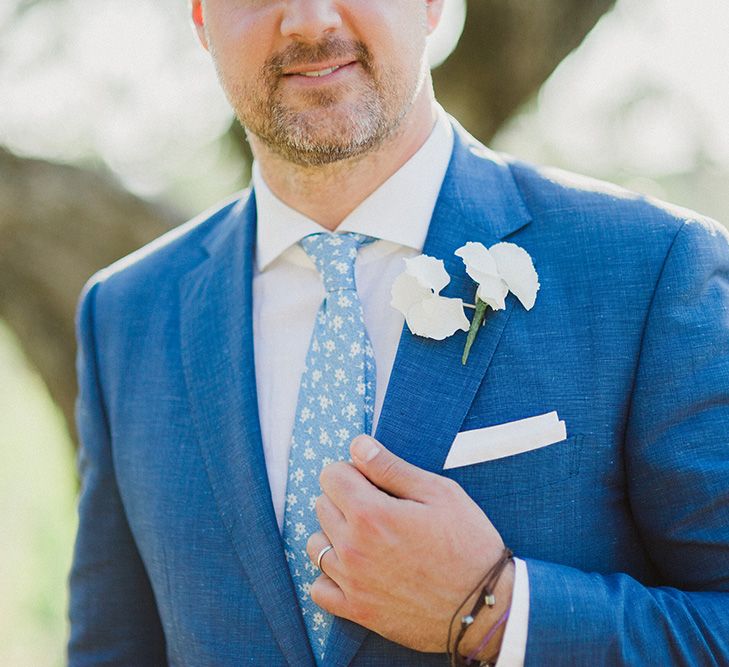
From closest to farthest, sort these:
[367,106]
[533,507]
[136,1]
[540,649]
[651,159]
→ [540,649]
[533,507]
[367,106]
[136,1]
[651,159]

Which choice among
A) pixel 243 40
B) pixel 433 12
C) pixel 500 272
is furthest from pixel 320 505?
pixel 433 12

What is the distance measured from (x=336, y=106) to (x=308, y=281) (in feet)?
1.51

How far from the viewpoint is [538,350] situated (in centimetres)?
190

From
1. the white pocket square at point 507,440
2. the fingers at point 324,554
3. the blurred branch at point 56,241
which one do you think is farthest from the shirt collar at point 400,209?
the blurred branch at point 56,241

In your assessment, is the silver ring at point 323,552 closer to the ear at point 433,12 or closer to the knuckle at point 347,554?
the knuckle at point 347,554

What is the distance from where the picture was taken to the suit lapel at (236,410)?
193 centimetres

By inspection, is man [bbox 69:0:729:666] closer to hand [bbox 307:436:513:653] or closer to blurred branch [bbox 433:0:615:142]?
hand [bbox 307:436:513:653]

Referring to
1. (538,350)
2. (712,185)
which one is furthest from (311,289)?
(712,185)

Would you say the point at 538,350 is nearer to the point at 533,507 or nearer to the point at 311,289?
the point at 533,507

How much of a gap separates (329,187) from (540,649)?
47.5 inches

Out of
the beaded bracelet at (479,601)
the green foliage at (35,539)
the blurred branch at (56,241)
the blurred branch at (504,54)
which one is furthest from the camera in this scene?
the green foliage at (35,539)

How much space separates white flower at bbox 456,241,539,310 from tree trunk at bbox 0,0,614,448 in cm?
264

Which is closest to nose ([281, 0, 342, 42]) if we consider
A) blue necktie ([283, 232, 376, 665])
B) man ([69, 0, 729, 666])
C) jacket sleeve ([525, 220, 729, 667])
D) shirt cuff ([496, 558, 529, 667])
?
man ([69, 0, 729, 666])

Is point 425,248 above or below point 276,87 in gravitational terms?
below
